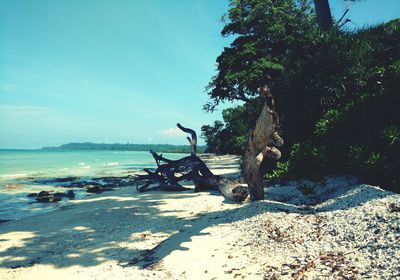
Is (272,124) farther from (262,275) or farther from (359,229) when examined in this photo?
(262,275)

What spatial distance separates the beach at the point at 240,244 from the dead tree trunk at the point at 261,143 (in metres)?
0.83

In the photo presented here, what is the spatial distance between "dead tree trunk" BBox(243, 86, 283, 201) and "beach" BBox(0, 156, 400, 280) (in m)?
0.83

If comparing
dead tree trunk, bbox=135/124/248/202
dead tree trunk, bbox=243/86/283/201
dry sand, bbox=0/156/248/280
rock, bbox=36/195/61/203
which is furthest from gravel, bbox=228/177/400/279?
rock, bbox=36/195/61/203

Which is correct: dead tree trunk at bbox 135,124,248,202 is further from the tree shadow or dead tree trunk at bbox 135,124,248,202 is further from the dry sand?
the tree shadow

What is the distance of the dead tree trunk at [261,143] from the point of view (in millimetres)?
6227

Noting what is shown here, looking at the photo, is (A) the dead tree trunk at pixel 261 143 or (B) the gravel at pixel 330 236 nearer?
(B) the gravel at pixel 330 236

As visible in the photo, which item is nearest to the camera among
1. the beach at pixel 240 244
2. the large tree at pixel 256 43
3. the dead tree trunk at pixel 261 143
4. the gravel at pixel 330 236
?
the gravel at pixel 330 236

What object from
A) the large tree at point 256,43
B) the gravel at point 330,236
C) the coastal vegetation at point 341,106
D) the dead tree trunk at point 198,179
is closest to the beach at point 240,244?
the gravel at point 330,236

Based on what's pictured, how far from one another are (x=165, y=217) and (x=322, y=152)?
474 cm

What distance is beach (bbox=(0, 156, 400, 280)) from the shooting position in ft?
13.3

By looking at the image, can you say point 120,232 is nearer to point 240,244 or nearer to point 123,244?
point 123,244

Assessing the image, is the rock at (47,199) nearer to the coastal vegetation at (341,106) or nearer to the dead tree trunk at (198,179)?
the dead tree trunk at (198,179)

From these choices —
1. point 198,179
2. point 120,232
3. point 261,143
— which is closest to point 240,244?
point 261,143

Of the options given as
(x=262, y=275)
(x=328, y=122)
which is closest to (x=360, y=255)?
(x=262, y=275)
